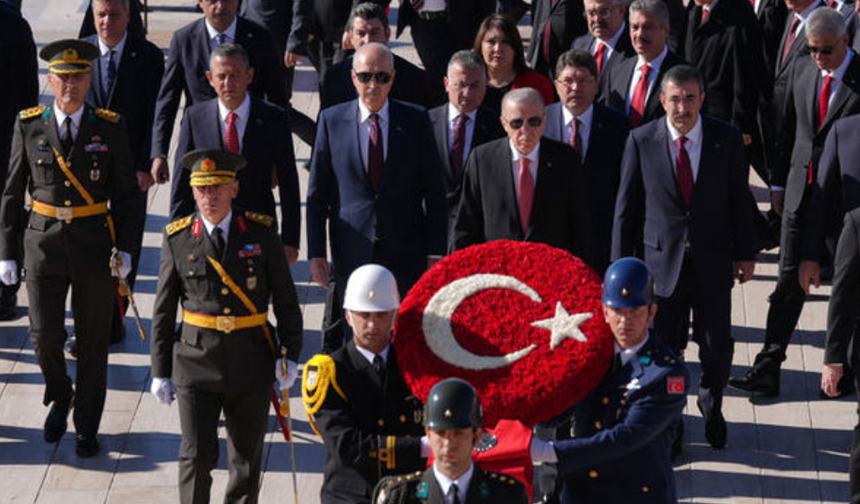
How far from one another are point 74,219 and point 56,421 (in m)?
1.18

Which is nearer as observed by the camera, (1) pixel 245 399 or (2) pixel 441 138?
(1) pixel 245 399

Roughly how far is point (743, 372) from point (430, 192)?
2445 millimetres

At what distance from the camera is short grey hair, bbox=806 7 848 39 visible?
10766mm

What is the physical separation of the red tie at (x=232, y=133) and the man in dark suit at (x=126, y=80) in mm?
1016

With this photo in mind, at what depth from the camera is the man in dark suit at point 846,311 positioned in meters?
8.92

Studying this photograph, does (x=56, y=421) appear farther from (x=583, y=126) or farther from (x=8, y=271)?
(x=583, y=126)

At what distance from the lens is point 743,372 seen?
1112 centimetres

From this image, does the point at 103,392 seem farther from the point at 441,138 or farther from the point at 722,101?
the point at 722,101

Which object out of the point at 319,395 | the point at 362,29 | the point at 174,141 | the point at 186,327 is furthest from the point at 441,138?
the point at 174,141

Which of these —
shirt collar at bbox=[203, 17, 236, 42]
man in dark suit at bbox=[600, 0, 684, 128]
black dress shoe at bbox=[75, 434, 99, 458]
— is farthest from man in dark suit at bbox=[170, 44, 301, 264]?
man in dark suit at bbox=[600, 0, 684, 128]

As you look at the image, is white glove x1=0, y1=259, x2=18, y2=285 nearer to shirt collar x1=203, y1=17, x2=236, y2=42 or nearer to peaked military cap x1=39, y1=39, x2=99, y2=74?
peaked military cap x1=39, y1=39, x2=99, y2=74

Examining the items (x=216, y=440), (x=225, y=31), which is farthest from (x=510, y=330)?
(x=225, y=31)

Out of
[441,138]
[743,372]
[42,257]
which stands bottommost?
[743,372]

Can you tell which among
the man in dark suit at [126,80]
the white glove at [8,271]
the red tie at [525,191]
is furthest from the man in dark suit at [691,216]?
the white glove at [8,271]
